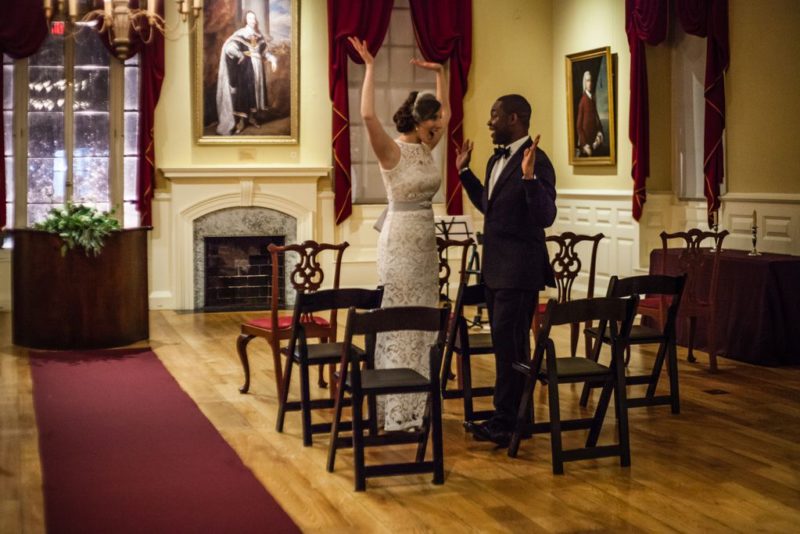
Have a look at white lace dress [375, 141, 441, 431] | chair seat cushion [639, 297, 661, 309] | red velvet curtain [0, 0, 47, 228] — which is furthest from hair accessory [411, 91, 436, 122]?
red velvet curtain [0, 0, 47, 228]

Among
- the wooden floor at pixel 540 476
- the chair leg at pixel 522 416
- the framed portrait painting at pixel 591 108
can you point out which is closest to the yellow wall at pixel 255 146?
the framed portrait painting at pixel 591 108

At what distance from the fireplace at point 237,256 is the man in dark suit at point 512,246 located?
6150 mm

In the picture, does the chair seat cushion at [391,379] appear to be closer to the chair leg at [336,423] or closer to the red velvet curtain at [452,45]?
the chair leg at [336,423]

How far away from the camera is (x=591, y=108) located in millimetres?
11055

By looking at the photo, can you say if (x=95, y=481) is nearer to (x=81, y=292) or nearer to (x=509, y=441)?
(x=509, y=441)

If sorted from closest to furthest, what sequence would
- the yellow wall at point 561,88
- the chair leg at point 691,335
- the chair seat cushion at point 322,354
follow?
the chair seat cushion at point 322,354 < the chair leg at point 691,335 < the yellow wall at point 561,88

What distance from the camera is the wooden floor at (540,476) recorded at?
13.7 feet

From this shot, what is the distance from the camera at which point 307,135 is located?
11195mm

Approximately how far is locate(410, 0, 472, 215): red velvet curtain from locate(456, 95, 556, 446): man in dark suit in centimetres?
620

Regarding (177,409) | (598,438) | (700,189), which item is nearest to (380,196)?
(700,189)

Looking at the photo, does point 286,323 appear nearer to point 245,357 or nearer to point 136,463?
point 245,357

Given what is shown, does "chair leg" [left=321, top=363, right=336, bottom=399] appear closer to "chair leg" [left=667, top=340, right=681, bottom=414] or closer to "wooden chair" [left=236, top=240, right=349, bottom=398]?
"wooden chair" [left=236, top=240, right=349, bottom=398]

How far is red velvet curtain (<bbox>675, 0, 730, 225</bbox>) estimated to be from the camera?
912 centimetres

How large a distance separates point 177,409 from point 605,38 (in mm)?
6456
